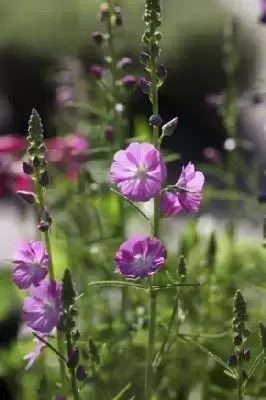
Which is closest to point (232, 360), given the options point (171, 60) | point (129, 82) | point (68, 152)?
point (129, 82)

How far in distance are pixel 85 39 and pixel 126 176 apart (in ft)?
19.9

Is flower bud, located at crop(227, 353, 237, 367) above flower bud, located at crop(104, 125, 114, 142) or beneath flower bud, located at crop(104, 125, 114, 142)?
beneath

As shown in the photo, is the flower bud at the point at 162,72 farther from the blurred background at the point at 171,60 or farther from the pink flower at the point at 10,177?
the blurred background at the point at 171,60

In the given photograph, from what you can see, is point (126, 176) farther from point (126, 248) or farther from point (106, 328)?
point (106, 328)

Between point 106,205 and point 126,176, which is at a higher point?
point 126,176

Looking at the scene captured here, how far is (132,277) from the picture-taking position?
4.37 feet

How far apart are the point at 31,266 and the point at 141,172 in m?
0.20

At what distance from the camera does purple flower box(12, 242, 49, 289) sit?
1400mm

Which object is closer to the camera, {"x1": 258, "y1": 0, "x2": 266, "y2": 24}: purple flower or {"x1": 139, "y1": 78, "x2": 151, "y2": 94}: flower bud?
{"x1": 139, "y1": 78, "x2": 151, "y2": 94}: flower bud

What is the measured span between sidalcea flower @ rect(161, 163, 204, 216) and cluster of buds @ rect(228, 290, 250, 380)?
135mm

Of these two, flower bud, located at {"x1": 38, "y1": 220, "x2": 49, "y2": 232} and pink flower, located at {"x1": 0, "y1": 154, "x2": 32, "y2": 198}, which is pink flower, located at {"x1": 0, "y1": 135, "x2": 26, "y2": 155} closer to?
pink flower, located at {"x1": 0, "y1": 154, "x2": 32, "y2": 198}

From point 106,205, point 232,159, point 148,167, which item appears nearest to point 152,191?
point 148,167

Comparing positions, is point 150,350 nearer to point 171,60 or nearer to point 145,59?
point 145,59

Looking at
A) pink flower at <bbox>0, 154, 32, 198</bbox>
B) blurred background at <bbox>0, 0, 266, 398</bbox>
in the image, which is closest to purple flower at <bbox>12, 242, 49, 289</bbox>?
pink flower at <bbox>0, 154, 32, 198</bbox>
